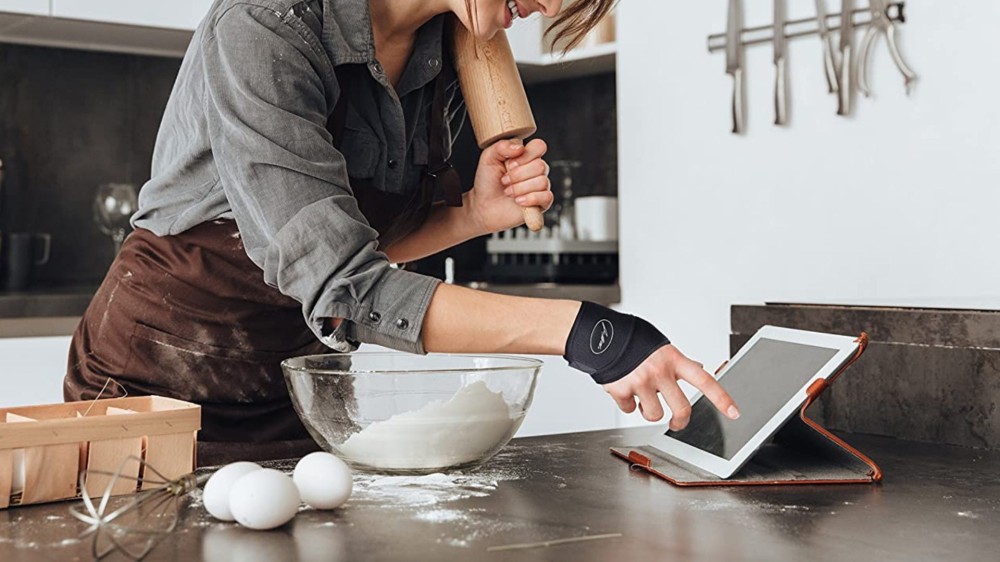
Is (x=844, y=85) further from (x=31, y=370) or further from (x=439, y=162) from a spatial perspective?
(x=31, y=370)

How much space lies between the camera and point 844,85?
8.17 ft

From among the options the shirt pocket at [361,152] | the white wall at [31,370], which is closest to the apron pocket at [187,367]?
the shirt pocket at [361,152]

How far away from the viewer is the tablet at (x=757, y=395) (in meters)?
1.12

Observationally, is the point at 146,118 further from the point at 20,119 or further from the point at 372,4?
the point at 372,4

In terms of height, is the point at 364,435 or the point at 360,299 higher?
the point at 360,299

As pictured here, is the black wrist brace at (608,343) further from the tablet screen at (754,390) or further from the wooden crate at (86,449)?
the wooden crate at (86,449)

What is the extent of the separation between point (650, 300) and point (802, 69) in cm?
69

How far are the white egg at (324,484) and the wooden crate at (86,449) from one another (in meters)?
0.14

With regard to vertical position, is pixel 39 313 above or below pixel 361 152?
below

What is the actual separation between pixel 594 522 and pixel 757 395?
34cm

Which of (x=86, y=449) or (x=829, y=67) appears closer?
(x=86, y=449)

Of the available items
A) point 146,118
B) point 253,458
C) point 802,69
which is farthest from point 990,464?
point 146,118

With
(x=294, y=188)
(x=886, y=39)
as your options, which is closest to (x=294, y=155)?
(x=294, y=188)

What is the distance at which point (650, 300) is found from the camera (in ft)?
9.66
